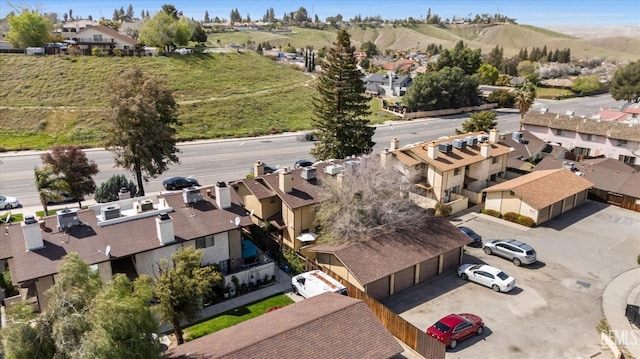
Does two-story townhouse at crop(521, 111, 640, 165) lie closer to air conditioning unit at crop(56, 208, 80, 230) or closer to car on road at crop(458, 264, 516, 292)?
car on road at crop(458, 264, 516, 292)

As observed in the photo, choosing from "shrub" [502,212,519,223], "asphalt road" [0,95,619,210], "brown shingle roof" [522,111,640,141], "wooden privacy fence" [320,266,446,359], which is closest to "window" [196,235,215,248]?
"wooden privacy fence" [320,266,446,359]

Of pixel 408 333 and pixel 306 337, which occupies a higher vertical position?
pixel 306 337

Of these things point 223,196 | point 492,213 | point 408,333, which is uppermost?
point 223,196

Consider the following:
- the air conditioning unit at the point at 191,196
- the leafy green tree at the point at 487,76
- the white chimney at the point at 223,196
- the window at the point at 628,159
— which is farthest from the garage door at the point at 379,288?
the leafy green tree at the point at 487,76

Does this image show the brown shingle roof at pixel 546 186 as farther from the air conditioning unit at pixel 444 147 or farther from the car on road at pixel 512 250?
the car on road at pixel 512 250

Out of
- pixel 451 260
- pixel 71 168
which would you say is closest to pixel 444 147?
pixel 451 260

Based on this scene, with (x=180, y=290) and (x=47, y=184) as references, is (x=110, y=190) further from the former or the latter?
(x=180, y=290)
